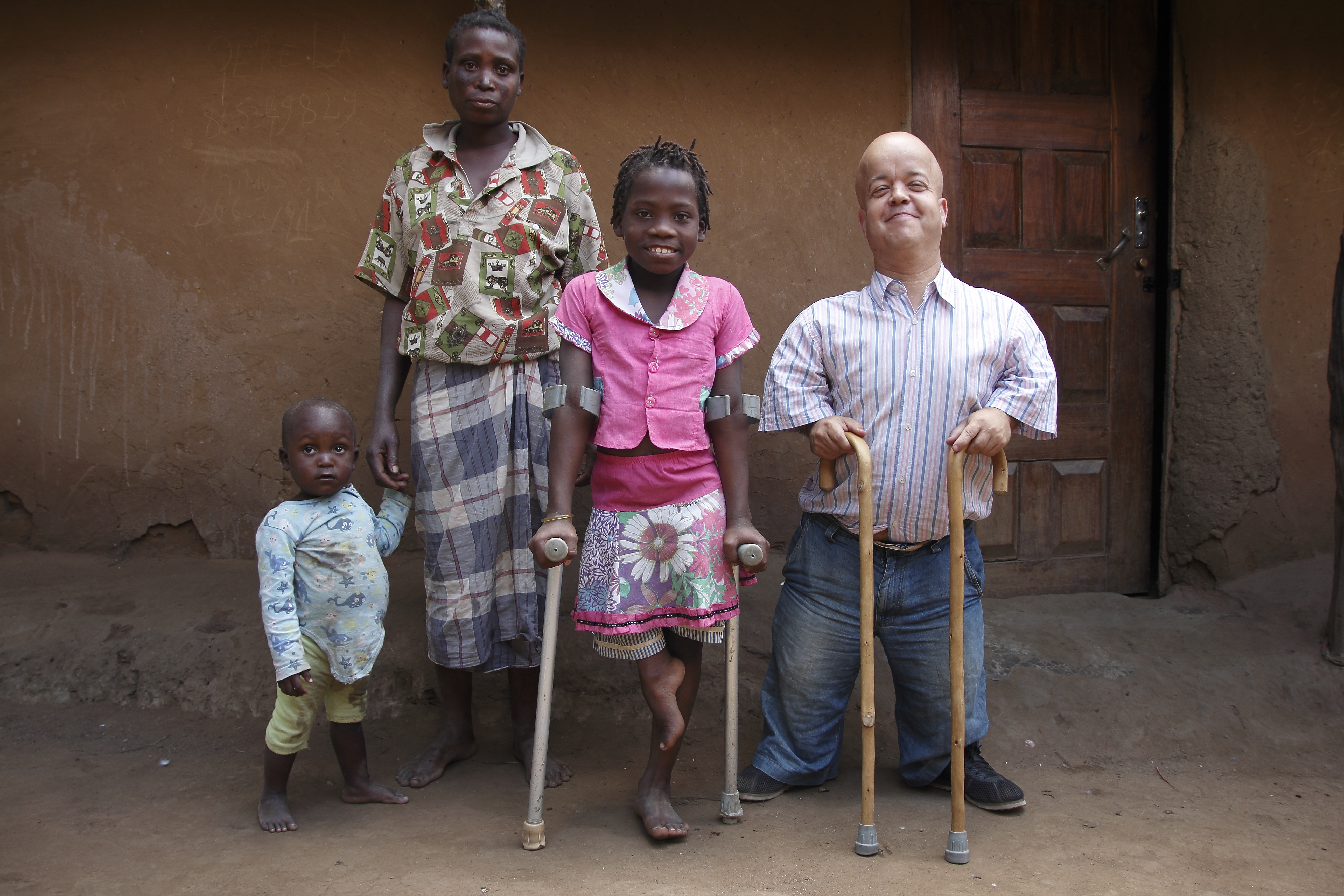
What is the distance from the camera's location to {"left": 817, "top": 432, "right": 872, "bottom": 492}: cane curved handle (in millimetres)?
2348

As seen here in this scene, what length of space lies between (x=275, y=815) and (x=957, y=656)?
180 cm

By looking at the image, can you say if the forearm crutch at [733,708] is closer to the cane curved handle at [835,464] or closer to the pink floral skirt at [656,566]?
the pink floral skirt at [656,566]

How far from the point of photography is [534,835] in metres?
2.41

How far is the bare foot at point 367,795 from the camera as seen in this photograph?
2699 millimetres

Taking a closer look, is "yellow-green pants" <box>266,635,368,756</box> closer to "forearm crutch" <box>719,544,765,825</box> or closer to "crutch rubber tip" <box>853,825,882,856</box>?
"forearm crutch" <box>719,544,765,825</box>

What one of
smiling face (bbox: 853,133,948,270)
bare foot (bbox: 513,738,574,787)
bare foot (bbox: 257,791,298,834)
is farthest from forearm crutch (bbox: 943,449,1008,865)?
bare foot (bbox: 257,791,298,834)

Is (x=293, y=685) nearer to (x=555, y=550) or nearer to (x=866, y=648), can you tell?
(x=555, y=550)

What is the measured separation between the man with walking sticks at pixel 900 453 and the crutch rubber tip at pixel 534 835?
61 cm

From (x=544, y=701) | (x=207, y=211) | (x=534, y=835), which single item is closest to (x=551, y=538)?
(x=544, y=701)

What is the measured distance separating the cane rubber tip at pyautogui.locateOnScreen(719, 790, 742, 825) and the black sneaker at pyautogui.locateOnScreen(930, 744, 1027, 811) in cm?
13

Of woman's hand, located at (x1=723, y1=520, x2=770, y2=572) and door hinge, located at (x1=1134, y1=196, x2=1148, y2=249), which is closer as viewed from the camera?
woman's hand, located at (x1=723, y1=520, x2=770, y2=572)

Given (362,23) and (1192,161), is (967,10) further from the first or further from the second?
(362,23)

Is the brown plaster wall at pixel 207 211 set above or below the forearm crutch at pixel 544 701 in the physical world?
above

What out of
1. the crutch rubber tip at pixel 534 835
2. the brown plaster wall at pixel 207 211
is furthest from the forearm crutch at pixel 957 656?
the brown plaster wall at pixel 207 211
